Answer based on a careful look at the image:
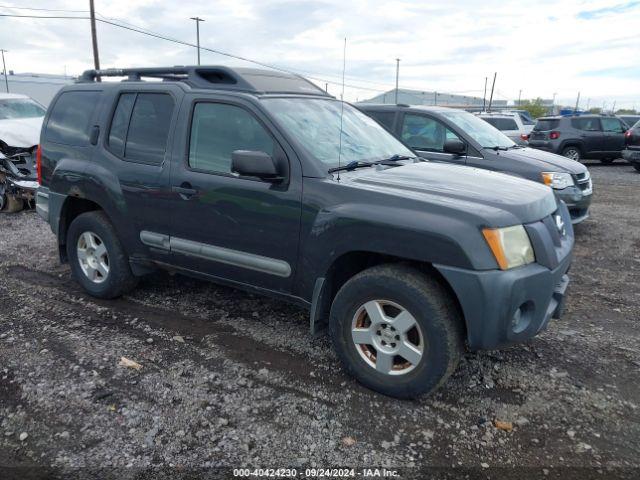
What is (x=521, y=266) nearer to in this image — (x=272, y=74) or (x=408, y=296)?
(x=408, y=296)

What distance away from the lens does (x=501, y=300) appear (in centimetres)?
276

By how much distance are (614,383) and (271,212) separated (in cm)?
252

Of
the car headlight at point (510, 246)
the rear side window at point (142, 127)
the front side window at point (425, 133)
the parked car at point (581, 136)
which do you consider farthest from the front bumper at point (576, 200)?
the parked car at point (581, 136)

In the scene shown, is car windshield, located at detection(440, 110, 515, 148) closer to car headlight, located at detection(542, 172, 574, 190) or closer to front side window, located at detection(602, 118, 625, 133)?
car headlight, located at detection(542, 172, 574, 190)

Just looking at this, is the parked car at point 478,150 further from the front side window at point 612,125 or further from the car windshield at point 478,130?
the front side window at point 612,125

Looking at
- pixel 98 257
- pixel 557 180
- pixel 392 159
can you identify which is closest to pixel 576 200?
pixel 557 180

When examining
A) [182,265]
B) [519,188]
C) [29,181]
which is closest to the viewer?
Answer: [519,188]

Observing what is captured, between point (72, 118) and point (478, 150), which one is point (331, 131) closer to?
point (72, 118)

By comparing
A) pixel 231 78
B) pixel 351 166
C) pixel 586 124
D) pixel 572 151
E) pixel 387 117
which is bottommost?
pixel 572 151

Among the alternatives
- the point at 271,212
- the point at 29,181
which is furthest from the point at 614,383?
the point at 29,181

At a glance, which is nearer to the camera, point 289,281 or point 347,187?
point 347,187

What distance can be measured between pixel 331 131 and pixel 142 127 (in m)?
1.58

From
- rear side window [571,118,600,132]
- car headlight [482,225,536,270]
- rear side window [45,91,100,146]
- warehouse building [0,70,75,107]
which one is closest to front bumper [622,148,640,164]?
rear side window [571,118,600,132]

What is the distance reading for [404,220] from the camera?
2934 mm
